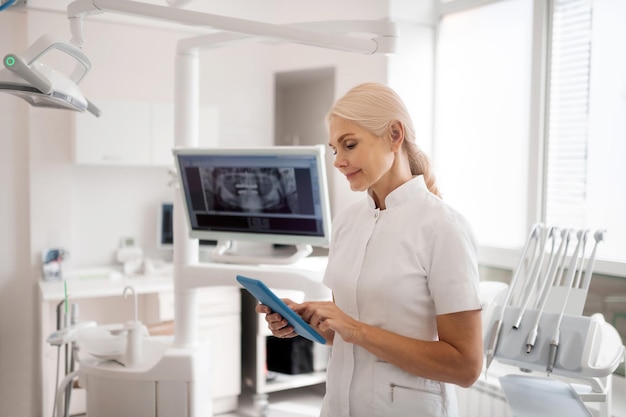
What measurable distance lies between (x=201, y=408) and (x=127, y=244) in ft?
7.44

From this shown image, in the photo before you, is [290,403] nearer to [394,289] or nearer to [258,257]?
[258,257]

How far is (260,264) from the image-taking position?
1843mm

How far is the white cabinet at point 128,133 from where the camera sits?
3523mm

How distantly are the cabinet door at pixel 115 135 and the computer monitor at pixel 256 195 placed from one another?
1.86 m

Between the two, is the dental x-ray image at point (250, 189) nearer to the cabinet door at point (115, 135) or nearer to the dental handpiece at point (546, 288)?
the dental handpiece at point (546, 288)

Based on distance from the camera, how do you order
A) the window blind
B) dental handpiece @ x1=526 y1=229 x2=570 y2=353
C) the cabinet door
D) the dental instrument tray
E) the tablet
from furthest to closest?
Answer: the cabinet door → the window blind → dental handpiece @ x1=526 y1=229 x2=570 y2=353 → the dental instrument tray → the tablet

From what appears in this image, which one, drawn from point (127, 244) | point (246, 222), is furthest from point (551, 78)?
point (127, 244)

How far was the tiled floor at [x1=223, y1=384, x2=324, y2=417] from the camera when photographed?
3.60m

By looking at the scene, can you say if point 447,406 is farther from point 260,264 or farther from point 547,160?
point 547,160

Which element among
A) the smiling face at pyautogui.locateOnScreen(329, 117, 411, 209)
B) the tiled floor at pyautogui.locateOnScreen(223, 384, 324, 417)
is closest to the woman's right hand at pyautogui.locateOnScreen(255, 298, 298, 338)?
the smiling face at pyautogui.locateOnScreen(329, 117, 411, 209)

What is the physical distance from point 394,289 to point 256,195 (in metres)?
0.77

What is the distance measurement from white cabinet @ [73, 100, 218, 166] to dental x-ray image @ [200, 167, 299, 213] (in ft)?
6.22

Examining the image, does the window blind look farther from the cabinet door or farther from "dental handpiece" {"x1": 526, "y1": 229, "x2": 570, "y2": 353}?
the cabinet door

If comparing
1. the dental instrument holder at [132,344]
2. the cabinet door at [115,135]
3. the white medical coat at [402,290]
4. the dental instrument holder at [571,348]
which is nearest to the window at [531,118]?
the dental instrument holder at [571,348]
